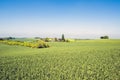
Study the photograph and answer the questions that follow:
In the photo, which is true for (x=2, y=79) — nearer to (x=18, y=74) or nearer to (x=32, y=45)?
(x=18, y=74)

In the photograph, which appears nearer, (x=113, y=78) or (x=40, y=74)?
(x=113, y=78)

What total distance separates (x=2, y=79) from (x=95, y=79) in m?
7.48

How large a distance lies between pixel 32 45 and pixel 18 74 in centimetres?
3624

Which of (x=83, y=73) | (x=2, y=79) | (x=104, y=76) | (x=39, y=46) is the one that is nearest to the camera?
(x=2, y=79)

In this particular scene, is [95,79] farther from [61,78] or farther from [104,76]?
[61,78]

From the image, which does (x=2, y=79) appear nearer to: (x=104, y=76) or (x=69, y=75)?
(x=69, y=75)

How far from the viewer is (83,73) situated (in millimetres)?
13172

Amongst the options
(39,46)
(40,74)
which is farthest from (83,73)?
(39,46)

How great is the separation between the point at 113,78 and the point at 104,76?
0.75 metres

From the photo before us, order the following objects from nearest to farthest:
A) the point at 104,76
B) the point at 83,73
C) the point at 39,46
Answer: the point at 104,76 → the point at 83,73 → the point at 39,46

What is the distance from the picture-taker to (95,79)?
1154 cm

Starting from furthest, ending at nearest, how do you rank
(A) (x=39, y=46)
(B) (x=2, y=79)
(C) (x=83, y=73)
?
(A) (x=39, y=46) → (C) (x=83, y=73) → (B) (x=2, y=79)

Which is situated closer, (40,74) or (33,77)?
(33,77)

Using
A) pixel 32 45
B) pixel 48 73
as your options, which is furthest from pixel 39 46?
pixel 48 73
